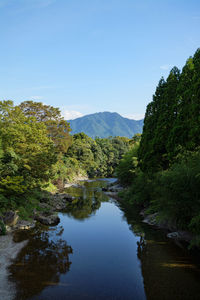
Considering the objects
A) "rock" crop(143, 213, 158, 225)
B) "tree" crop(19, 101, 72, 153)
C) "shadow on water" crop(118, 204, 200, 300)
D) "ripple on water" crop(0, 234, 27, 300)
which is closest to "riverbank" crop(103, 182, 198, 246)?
"rock" crop(143, 213, 158, 225)

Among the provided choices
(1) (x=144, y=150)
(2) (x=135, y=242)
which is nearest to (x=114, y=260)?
(2) (x=135, y=242)

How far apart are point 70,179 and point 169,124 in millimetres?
45182

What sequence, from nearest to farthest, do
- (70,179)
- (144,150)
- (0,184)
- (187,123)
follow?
(187,123) < (0,184) < (144,150) < (70,179)

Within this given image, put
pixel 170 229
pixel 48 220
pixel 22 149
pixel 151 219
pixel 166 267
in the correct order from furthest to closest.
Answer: pixel 151 219 → pixel 48 220 → pixel 22 149 → pixel 170 229 → pixel 166 267

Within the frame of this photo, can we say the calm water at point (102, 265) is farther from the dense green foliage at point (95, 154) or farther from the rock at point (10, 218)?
the dense green foliage at point (95, 154)

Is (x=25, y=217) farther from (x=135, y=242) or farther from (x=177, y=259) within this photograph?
(x=177, y=259)

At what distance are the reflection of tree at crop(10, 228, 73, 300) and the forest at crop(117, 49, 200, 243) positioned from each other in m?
8.08

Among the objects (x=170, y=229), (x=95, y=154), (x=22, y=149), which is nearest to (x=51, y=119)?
(x=22, y=149)

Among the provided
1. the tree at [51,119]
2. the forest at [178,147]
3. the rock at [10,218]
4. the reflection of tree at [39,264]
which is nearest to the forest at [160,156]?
the forest at [178,147]

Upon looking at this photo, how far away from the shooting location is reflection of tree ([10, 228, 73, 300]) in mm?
11523

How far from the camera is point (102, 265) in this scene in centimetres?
1421

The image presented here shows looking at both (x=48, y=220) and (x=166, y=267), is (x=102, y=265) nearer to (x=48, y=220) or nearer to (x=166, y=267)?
(x=166, y=267)

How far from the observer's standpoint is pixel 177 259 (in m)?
15.0

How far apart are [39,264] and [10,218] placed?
306 inches
